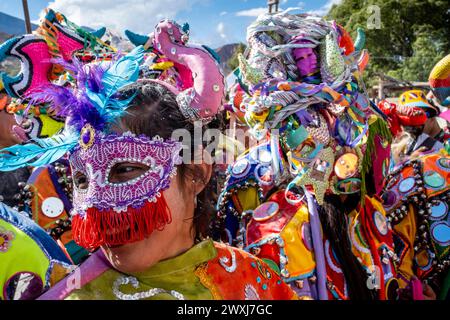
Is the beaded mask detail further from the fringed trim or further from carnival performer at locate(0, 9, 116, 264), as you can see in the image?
the fringed trim

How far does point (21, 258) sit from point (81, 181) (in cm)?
25

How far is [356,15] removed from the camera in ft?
77.4

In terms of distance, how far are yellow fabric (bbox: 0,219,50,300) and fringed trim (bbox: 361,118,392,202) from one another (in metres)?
1.65

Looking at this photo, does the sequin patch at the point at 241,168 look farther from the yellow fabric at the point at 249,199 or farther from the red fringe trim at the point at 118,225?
the red fringe trim at the point at 118,225

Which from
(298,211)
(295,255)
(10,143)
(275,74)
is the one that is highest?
(275,74)

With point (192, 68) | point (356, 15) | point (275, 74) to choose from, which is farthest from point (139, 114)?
point (356, 15)

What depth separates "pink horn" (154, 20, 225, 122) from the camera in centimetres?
126

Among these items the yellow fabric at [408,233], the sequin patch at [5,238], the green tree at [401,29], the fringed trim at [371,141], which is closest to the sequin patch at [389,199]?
the yellow fabric at [408,233]

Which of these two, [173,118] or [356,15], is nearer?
[173,118]

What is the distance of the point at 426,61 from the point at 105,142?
21.2 meters

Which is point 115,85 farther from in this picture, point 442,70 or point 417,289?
point 442,70

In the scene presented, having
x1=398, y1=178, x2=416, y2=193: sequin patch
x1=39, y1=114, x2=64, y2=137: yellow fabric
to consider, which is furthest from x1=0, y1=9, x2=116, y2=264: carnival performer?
x1=398, y1=178, x2=416, y2=193: sequin patch
